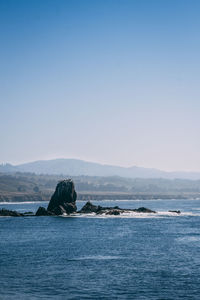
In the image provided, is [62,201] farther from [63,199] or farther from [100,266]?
[100,266]

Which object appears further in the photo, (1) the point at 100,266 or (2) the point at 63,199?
(2) the point at 63,199

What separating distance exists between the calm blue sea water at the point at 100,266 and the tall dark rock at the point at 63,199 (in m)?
57.4

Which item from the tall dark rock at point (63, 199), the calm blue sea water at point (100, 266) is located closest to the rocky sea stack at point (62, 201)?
the tall dark rock at point (63, 199)

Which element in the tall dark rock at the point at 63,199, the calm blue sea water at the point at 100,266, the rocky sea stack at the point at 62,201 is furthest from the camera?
the tall dark rock at the point at 63,199

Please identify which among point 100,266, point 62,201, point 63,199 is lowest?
point 100,266

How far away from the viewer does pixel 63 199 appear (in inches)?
5719

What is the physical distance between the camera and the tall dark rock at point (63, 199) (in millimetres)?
142625

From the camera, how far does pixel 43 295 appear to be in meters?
37.6

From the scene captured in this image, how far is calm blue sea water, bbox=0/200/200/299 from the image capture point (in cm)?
3903

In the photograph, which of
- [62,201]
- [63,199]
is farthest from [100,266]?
[62,201]

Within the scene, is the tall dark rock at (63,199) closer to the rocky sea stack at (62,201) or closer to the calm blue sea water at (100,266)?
the rocky sea stack at (62,201)

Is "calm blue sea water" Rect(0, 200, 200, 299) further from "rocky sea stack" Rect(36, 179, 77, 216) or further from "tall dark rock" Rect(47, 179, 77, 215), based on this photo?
"tall dark rock" Rect(47, 179, 77, 215)

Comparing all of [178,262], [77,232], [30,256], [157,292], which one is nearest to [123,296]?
[157,292]

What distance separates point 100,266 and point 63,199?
95236mm
